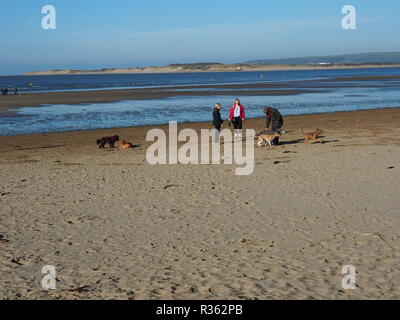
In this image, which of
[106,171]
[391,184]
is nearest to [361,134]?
[391,184]

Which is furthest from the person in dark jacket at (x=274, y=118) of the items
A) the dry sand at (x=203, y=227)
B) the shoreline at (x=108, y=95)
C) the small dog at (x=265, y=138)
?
the shoreline at (x=108, y=95)

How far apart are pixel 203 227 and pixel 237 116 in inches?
370

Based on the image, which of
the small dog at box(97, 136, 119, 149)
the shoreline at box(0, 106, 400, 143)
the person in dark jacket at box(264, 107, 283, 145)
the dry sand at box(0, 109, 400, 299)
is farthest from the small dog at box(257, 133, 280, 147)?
the shoreline at box(0, 106, 400, 143)

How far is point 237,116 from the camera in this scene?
17312 mm

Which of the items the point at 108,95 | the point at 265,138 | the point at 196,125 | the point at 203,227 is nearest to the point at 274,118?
the point at 265,138

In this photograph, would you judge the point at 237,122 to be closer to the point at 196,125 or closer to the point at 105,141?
the point at 105,141

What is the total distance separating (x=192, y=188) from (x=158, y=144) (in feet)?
23.0

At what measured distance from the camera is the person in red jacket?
1708 centimetres

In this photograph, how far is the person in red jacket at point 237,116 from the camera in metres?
17.1

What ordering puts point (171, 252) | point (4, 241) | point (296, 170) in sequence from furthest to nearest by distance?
point (296, 170)
point (4, 241)
point (171, 252)

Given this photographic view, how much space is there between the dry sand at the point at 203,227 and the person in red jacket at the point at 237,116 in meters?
2.54
